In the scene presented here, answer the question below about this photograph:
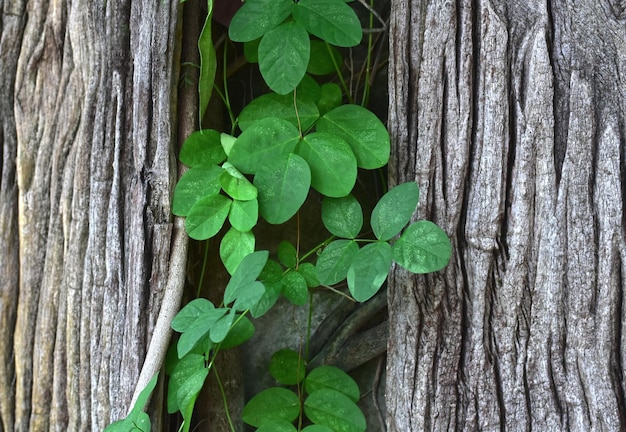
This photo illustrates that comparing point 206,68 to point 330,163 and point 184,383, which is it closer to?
point 330,163

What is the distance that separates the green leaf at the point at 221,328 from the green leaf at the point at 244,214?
0.17 meters

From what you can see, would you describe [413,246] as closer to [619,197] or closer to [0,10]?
[619,197]

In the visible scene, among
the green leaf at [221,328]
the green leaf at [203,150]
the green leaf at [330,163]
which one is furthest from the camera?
the green leaf at [203,150]

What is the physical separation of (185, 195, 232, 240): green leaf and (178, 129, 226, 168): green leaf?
0.27 feet

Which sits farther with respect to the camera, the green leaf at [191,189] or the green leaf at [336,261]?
the green leaf at [191,189]

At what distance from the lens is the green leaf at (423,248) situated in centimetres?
94

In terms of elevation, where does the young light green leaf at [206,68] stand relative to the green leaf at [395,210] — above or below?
above

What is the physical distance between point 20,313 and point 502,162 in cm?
97

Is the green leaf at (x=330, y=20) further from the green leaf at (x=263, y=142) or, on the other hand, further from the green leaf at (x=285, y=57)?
the green leaf at (x=263, y=142)

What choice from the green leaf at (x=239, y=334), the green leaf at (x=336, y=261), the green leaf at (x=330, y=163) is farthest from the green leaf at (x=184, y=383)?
the green leaf at (x=330, y=163)

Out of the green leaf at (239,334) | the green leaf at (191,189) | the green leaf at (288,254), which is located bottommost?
the green leaf at (239,334)

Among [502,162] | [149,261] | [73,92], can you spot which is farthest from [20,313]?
[502,162]

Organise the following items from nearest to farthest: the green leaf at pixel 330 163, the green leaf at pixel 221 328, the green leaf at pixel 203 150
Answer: the green leaf at pixel 221 328, the green leaf at pixel 330 163, the green leaf at pixel 203 150

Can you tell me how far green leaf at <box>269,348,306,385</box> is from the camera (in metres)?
1.20
